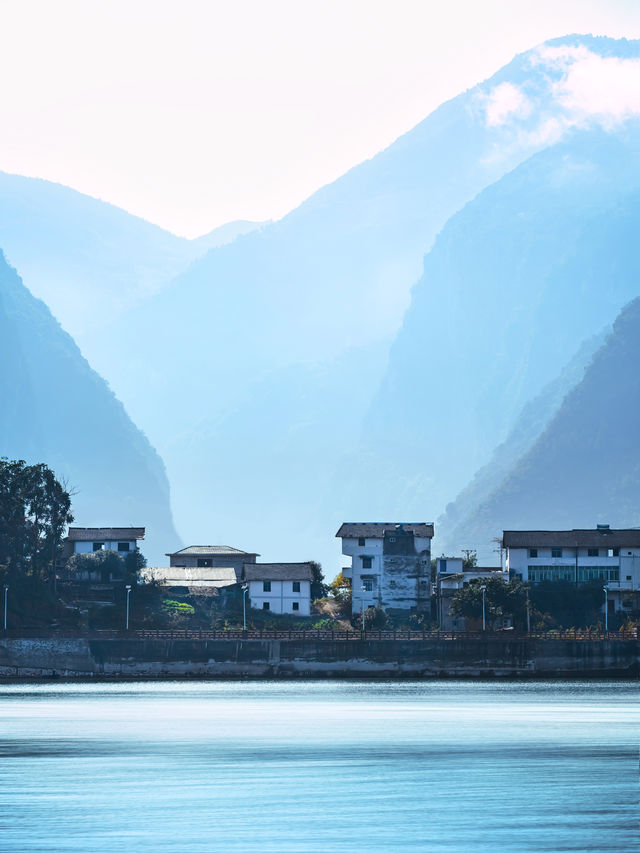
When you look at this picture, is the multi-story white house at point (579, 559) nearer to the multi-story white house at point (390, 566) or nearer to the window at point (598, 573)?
the window at point (598, 573)

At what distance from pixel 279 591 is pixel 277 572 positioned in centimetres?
217

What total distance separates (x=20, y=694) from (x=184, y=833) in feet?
213

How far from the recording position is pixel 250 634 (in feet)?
416

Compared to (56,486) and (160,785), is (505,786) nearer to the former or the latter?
(160,785)

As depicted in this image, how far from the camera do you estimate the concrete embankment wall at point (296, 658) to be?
124m

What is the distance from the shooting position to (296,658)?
125 meters

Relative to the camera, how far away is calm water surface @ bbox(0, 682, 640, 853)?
4628cm

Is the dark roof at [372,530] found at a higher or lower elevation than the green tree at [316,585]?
higher

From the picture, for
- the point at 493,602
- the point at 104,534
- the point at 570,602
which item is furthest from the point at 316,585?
the point at 570,602

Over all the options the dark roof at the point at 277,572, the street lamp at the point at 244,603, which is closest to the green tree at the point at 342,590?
the dark roof at the point at 277,572

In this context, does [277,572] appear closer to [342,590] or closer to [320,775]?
[342,590]

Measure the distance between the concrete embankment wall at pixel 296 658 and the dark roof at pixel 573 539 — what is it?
24.6 meters

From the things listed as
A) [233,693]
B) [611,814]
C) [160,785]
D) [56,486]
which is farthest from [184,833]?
[56,486]

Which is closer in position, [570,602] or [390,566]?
[570,602]
